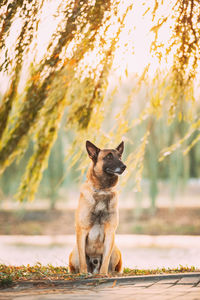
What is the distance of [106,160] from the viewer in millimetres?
5148

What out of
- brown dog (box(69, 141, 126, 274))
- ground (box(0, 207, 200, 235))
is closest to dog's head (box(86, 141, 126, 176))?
brown dog (box(69, 141, 126, 274))

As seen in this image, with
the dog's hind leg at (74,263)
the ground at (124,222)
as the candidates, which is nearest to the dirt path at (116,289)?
the dog's hind leg at (74,263)

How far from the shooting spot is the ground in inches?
736

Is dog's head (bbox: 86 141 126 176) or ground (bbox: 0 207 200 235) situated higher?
dog's head (bbox: 86 141 126 176)

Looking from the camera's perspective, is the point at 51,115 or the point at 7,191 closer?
the point at 51,115

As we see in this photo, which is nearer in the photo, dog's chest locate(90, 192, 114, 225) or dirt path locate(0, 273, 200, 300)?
dirt path locate(0, 273, 200, 300)

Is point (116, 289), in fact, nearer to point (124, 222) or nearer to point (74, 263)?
point (74, 263)

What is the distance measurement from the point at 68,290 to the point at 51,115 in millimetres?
1845

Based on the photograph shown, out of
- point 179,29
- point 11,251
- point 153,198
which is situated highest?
point 179,29

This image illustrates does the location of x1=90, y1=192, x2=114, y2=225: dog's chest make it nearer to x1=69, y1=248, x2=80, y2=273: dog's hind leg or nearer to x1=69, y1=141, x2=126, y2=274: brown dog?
x1=69, y1=141, x2=126, y2=274: brown dog

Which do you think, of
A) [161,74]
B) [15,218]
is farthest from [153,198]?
[161,74]

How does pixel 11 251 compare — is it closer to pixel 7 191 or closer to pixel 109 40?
pixel 7 191

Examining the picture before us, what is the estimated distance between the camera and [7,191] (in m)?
16.8

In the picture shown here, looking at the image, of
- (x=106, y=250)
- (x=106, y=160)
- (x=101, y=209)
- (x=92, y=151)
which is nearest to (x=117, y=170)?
(x=106, y=160)
